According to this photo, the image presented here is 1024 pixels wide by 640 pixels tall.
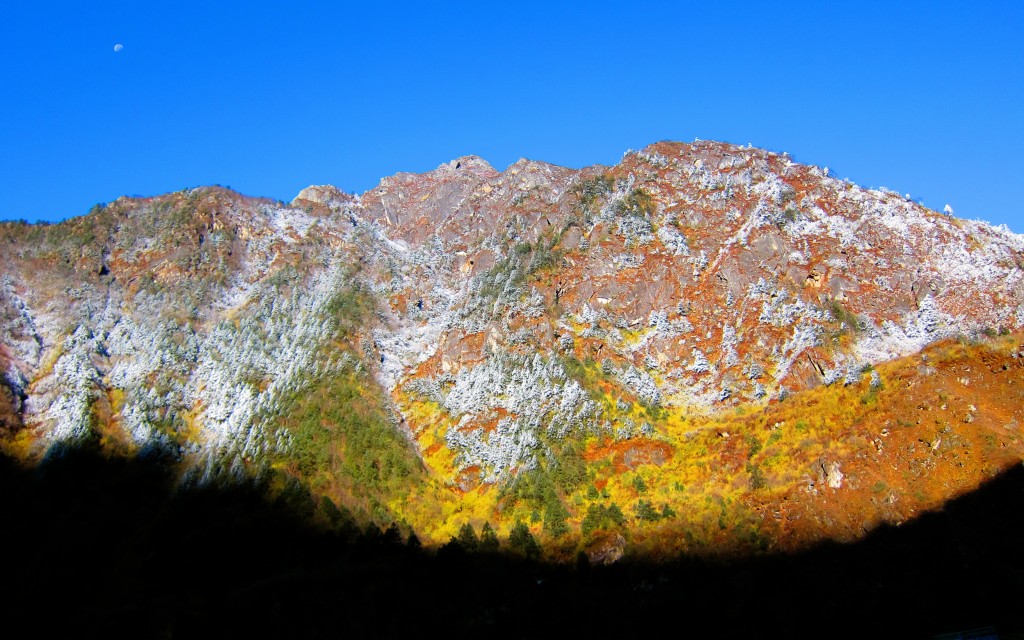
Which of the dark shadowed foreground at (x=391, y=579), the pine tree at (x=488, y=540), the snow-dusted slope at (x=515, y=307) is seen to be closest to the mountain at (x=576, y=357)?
the snow-dusted slope at (x=515, y=307)

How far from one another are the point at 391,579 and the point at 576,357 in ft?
129

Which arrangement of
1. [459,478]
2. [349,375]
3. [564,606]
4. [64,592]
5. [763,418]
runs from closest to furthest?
[564,606] < [64,592] < [763,418] < [459,478] < [349,375]

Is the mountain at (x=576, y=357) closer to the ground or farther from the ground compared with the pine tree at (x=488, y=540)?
farther from the ground

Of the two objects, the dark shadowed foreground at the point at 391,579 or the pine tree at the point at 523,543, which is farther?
the pine tree at the point at 523,543

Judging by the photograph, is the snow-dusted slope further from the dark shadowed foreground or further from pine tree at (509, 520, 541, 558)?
pine tree at (509, 520, 541, 558)

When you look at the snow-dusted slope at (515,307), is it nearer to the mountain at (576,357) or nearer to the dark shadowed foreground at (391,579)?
the mountain at (576,357)

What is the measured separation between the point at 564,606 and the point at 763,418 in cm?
3292

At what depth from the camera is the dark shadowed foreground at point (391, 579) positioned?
156ft

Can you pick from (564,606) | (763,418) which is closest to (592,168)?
(763,418)

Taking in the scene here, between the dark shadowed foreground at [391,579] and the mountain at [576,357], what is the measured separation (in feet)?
10.1

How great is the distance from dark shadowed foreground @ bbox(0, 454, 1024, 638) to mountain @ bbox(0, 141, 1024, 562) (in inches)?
121

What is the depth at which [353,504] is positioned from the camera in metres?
80.8

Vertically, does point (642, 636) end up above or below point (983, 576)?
below

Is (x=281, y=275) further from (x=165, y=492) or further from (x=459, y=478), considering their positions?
(x=459, y=478)
